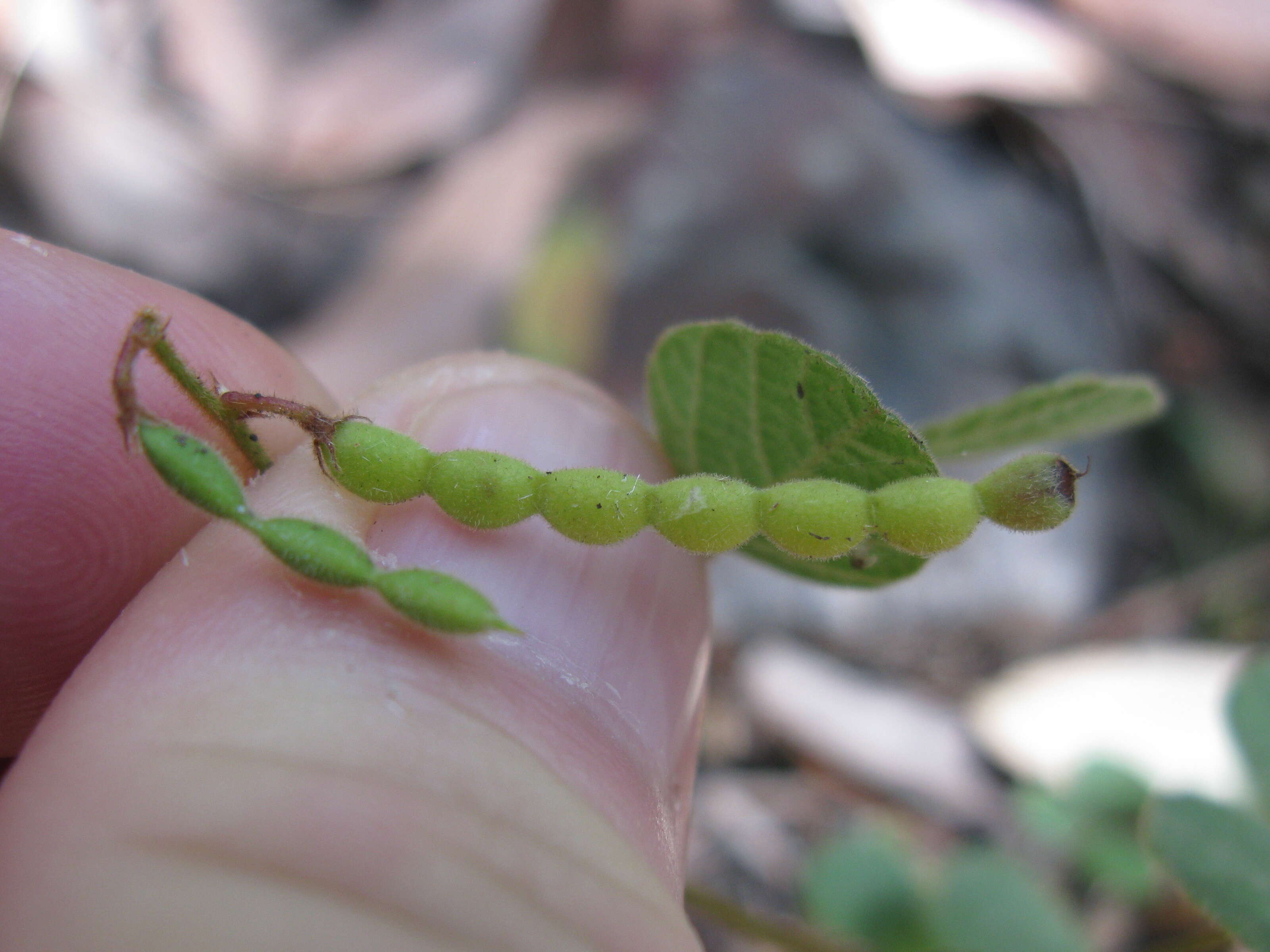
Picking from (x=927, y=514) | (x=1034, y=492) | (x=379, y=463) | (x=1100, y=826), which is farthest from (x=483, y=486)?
(x=1100, y=826)

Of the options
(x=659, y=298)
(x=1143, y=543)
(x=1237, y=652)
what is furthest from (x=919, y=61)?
(x=1237, y=652)

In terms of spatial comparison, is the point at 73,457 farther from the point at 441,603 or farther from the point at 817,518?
the point at 817,518

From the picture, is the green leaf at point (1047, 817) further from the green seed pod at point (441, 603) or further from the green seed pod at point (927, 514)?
the green seed pod at point (441, 603)

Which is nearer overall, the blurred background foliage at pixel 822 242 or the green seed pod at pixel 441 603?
the green seed pod at pixel 441 603

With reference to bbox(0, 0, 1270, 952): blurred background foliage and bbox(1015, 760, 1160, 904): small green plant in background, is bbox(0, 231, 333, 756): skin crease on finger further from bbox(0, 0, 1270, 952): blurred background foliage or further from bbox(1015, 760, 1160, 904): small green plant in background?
bbox(1015, 760, 1160, 904): small green plant in background

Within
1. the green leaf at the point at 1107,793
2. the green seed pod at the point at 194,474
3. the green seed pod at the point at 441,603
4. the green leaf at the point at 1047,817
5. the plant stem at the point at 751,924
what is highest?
the green seed pod at the point at 194,474

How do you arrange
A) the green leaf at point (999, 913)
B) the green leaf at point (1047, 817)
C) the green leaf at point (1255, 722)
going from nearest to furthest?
1. the green leaf at point (1255, 722)
2. the green leaf at point (999, 913)
3. the green leaf at point (1047, 817)

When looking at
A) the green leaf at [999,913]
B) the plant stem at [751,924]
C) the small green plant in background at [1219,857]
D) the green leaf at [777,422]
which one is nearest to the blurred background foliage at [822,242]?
the green leaf at [999,913]
